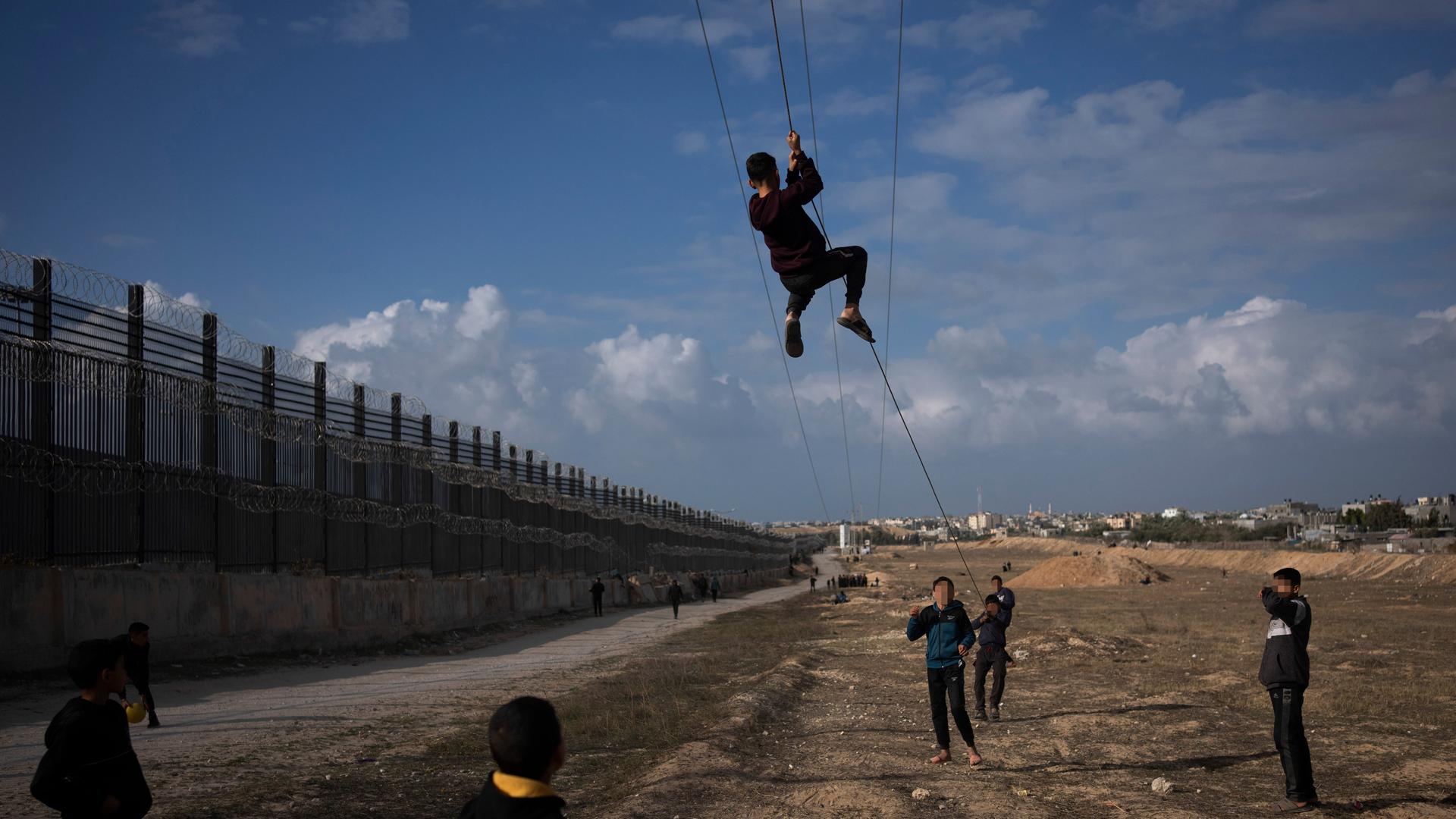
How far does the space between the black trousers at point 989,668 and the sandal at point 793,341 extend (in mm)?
7274

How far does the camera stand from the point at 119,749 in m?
5.44

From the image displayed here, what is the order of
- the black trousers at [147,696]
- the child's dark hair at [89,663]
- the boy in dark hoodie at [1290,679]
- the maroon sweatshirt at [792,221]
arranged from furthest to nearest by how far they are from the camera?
1. the black trousers at [147,696]
2. the boy in dark hoodie at [1290,679]
3. the maroon sweatshirt at [792,221]
4. the child's dark hair at [89,663]

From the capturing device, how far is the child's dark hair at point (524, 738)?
371 cm

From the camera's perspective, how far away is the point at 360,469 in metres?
Result: 29.3

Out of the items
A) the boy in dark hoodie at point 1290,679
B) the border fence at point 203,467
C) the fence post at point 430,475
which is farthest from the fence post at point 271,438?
the boy in dark hoodie at point 1290,679

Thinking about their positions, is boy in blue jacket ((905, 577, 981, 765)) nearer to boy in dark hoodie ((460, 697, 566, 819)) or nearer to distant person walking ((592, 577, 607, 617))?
boy in dark hoodie ((460, 697, 566, 819))

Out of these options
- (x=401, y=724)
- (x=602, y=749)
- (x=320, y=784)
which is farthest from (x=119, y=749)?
(x=401, y=724)

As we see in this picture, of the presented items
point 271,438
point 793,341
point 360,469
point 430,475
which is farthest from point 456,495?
point 793,341

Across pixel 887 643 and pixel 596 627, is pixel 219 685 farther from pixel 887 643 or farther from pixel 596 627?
pixel 596 627

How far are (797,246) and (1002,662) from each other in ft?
29.2

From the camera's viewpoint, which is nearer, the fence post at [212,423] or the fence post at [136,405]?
the fence post at [136,405]

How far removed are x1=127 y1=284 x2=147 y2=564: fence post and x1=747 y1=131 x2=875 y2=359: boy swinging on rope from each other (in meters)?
14.7

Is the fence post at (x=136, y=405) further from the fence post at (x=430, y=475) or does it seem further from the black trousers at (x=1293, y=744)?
the black trousers at (x=1293, y=744)

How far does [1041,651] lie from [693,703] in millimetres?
10576
